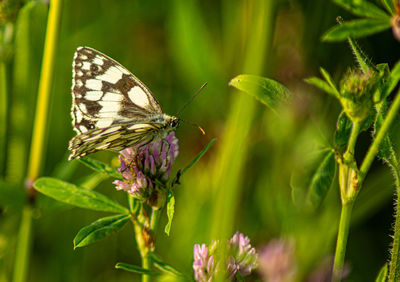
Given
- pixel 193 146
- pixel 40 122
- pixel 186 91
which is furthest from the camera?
pixel 186 91

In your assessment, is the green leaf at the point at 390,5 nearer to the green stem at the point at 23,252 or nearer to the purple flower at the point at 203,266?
the purple flower at the point at 203,266

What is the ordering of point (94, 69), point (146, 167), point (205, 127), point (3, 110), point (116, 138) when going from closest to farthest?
point (146, 167) → point (116, 138) → point (94, 69) → point (3, 110) → point (205, 127)

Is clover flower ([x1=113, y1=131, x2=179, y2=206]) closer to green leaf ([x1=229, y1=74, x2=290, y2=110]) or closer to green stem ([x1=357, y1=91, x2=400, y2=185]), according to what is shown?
green leaf ([x1=229, y1=74, x2=290, y2=110])

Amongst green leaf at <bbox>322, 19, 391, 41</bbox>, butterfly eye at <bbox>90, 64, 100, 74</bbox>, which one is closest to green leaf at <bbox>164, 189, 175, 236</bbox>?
green leaf at <bbox>322, 19, 391, 41</bbox>

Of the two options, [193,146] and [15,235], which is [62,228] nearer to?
[15,235]

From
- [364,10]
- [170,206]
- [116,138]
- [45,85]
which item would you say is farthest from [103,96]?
[364,10]

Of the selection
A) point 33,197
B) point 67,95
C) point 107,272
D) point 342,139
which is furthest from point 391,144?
point 67,95

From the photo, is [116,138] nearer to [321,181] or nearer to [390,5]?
[321,181]
